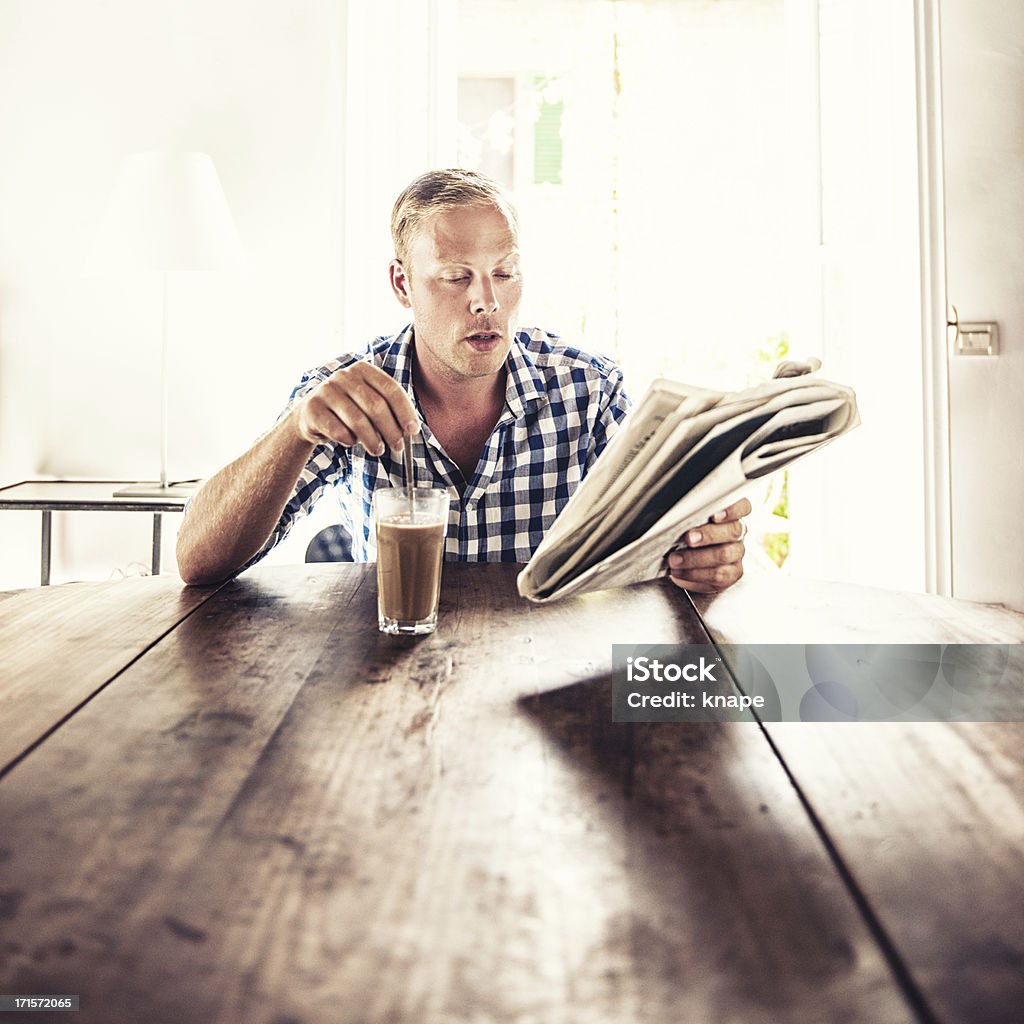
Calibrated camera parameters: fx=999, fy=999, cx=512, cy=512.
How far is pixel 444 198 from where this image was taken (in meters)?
1.55

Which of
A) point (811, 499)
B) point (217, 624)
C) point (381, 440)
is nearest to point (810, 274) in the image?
point (811, 499)

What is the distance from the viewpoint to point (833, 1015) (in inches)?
14.4

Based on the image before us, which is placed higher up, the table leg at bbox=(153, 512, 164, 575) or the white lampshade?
the white lampshade

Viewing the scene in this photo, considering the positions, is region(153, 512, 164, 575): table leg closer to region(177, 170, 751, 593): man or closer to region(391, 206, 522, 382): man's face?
region(177, 170, 751, 593): man

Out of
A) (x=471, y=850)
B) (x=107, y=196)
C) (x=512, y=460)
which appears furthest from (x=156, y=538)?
(x=471, y=850)

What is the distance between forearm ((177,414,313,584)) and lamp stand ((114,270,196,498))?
1.22 m

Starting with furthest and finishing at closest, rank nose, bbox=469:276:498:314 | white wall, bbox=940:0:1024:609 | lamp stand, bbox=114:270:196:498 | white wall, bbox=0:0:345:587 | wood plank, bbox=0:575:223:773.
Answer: white wall, bbox=0:0:345:587 → lamp stand, bbox=114:270:196:498 → white wall, bbox=940:0:1024:609 → nose, bbox=469:276:498:314 → wood plank, bbox=0:575:223:773

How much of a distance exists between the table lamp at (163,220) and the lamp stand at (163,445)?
0.5 inches

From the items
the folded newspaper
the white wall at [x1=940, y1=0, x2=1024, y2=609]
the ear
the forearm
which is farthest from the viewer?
the white wall at [x1=940, y1=0, x2=1024, y2=609]

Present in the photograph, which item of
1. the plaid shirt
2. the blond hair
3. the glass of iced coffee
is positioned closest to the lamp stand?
the plaid shirt

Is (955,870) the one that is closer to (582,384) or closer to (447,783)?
(447,783)

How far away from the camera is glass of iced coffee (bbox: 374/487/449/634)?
936 millimetres

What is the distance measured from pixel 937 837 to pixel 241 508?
35.7 inches

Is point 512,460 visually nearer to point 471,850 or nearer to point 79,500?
point 471,850
